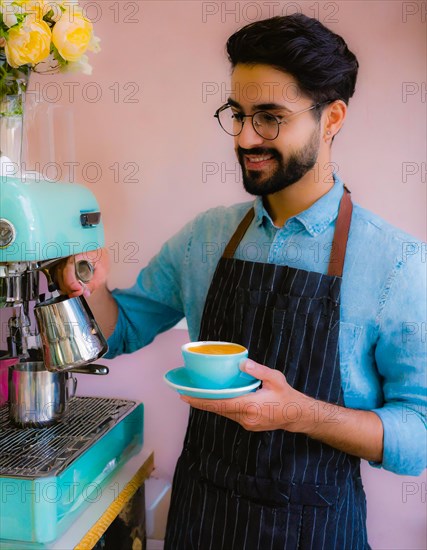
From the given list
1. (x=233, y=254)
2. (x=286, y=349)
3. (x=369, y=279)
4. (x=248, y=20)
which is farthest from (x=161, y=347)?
(x=248, y=20)

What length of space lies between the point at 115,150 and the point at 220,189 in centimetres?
33

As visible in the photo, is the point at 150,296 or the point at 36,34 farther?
the point at 150,296

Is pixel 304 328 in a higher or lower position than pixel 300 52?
lower

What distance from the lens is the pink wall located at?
1535 millimetres

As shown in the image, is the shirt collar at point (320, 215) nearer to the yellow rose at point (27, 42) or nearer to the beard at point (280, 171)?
the beard at point (280, 171)

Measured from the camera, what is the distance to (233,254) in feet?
4.55

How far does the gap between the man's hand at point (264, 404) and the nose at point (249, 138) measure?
0.46 meters

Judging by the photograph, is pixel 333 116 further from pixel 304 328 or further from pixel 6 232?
pixel 6 232

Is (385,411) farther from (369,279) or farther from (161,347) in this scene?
(161,347)

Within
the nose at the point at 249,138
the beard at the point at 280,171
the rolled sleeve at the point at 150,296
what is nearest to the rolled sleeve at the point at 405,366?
the beard at the point at 280,171

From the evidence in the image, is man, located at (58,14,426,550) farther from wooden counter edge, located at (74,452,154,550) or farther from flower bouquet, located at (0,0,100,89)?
flower bouquet, located at (0,0,100,89)

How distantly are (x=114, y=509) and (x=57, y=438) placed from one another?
211 mm

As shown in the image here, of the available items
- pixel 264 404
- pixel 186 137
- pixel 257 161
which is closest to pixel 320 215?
pixel 257 161

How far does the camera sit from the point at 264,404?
105 cm
